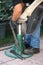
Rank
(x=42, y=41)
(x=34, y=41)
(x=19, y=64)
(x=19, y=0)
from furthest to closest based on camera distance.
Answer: (x=42, y=41)
(x=34, y=41)
(x=19, y=64)
(x=19, y=0)

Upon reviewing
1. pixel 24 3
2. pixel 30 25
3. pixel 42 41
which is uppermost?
pixel 24 3

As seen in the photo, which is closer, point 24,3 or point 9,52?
point 24,3

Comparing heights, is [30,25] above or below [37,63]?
above

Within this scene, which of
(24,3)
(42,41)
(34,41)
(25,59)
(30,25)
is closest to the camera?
(30,25)

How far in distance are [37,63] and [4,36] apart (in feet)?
8.85

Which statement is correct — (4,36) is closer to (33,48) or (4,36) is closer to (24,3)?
(33,48)

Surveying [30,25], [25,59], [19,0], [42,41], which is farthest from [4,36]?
[30,25]

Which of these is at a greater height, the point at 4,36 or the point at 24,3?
the point at 24,3

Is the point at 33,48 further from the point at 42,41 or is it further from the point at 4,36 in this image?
the point at 4,36

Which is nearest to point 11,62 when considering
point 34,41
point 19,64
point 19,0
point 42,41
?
point 19,64

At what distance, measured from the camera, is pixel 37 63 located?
16.0 ft

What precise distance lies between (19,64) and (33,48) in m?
0.99

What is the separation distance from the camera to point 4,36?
735cm

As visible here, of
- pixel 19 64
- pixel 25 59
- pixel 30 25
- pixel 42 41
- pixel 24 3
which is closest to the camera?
pixel 30 25
